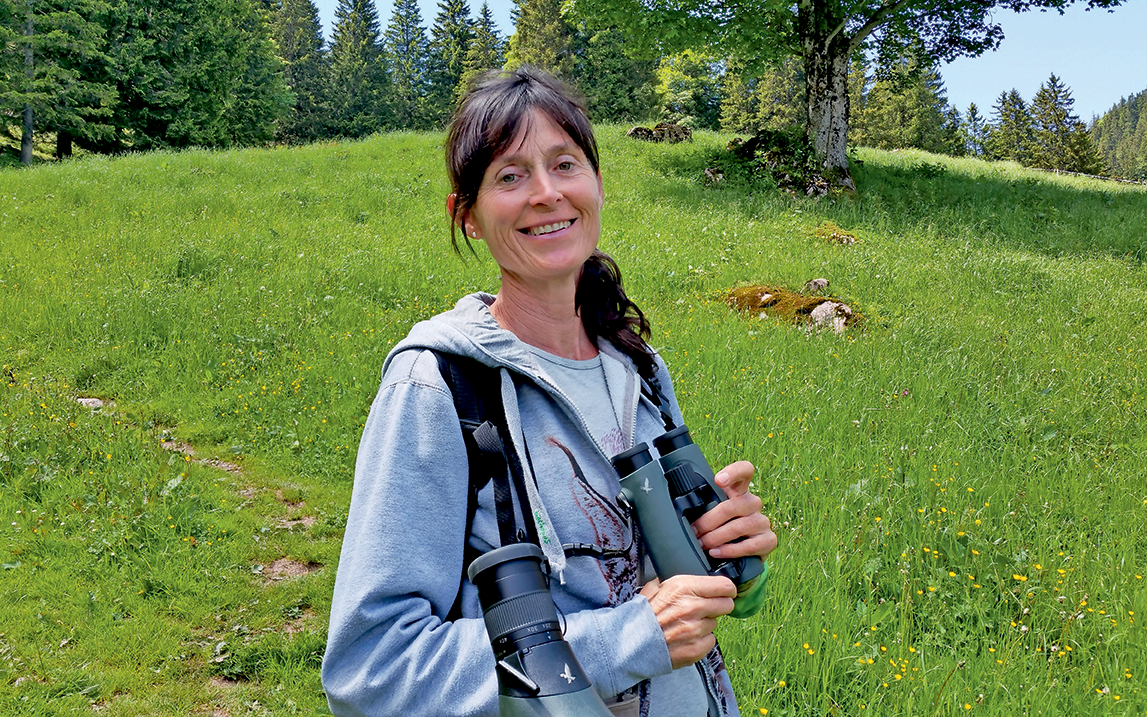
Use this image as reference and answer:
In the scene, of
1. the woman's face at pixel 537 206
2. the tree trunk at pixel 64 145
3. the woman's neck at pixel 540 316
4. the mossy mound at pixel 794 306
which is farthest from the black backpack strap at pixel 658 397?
the tree trunk at pixel 64 145

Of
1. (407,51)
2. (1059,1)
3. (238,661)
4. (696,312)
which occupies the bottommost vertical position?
(238,661)

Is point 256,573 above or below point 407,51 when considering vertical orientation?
below

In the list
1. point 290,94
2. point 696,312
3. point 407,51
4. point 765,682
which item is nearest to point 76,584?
point 765,682

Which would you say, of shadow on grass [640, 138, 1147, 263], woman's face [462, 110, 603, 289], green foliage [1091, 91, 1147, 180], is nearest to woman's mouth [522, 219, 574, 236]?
woman's face [462, 110, 603, 289]

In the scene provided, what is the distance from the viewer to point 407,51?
62.2 meters

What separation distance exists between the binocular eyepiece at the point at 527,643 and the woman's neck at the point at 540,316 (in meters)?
0.66

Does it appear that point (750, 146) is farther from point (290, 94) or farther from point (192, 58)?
point (290, 94)

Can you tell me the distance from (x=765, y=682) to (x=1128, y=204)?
60.1 ft

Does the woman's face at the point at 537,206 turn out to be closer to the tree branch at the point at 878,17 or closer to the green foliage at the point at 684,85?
the tree branch at the point at 878,17

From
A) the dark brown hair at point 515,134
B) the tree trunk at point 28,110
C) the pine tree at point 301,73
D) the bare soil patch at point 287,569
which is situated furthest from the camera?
the pine tree at point 301,73

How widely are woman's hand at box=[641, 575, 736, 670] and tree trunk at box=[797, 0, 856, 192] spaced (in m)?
15.5

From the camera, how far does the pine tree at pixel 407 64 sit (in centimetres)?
5325

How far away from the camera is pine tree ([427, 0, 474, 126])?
55.9 m

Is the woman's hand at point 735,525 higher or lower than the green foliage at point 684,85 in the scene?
lower
